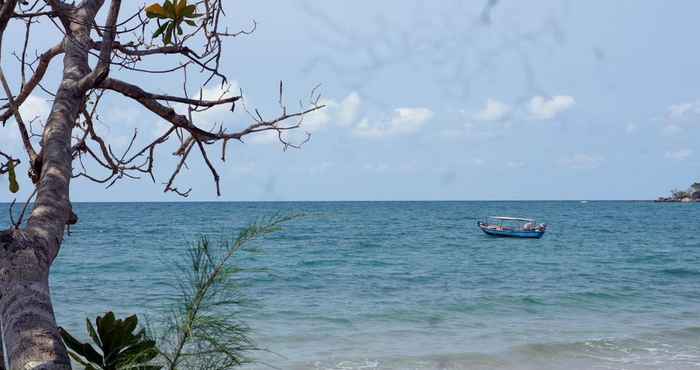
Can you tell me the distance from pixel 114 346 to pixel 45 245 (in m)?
0.67

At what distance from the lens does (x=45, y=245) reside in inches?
92.5

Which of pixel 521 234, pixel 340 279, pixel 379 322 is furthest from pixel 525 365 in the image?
pixel 521 234

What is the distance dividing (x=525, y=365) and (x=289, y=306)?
637 cm

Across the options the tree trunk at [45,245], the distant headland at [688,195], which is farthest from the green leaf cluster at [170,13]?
the distant headland at [688,195]

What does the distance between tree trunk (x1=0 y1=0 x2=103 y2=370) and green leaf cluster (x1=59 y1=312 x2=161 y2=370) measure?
33 cm

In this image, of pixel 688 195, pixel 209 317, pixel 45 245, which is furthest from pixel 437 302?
pixel 688 195

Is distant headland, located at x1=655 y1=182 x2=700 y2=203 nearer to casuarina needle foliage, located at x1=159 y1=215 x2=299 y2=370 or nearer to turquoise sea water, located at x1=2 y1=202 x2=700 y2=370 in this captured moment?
turquoise sea water, located at x1=2 y1=202 x2=700 y2=370

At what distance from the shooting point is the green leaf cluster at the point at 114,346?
8.50 ft

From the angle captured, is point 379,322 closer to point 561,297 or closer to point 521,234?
point 561,297

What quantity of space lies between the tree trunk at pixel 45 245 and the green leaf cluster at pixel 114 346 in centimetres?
33

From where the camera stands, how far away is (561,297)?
17.9m

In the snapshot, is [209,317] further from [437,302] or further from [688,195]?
[688,195]

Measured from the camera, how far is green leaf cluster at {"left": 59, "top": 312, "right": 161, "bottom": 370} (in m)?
2.59

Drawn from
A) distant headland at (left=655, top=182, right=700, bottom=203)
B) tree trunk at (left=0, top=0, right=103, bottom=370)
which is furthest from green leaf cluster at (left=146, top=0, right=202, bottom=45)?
distant headland at (left=655, top=182, right=700, bottom=203)
